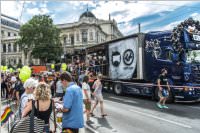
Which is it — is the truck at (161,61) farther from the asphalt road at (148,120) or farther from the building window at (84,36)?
the building window at (84,36)

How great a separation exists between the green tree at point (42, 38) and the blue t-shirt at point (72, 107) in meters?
66.6

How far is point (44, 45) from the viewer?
71875 millimetres

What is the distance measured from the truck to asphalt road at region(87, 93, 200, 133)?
174 centimetres

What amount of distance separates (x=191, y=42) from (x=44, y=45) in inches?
2363

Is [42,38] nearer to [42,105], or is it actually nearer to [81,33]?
[81,33]

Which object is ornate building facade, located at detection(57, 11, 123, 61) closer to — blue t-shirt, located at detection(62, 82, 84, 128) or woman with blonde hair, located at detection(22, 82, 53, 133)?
blue t-shirt, located at detection(62, 82, 84, 128)

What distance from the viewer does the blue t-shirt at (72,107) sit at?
5.16 meters

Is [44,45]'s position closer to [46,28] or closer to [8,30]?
[46,28]

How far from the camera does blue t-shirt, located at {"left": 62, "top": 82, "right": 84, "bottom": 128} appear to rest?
5160 millimetres

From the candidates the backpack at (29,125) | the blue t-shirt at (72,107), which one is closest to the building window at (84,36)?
the blue t-shirt at (72,107)

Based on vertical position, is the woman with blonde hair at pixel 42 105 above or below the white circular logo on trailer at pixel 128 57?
below

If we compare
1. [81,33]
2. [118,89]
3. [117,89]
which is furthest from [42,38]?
[118,89]

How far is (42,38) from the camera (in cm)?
7288

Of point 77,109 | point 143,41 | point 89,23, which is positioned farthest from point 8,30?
point 77,109
